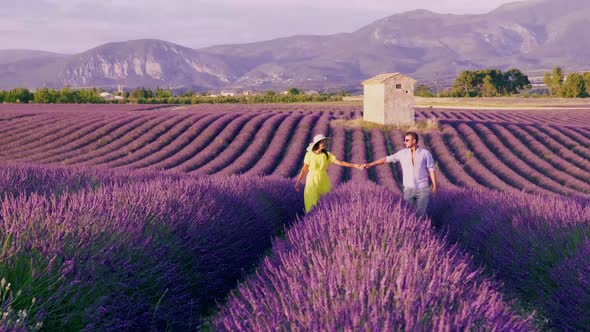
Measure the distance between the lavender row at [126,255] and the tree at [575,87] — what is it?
73.0 metres

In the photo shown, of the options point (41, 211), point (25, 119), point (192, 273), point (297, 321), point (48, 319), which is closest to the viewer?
point (297, 321)

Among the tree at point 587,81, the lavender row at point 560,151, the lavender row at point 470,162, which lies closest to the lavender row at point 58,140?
the lavender row at point 470,162

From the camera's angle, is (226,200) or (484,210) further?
(484,210)

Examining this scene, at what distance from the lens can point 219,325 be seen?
246 cm

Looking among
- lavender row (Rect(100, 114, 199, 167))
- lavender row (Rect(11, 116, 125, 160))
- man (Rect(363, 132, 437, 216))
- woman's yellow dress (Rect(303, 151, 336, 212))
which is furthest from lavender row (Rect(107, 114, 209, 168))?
man (Rect(363, 132, 437, 216))

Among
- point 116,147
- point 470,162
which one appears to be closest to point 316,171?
point 470,162

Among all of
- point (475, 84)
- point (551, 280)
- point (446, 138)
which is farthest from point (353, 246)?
point (475, 84)

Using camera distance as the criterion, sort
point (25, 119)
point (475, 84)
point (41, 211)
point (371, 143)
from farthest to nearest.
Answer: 1. point (475, 84)
2. point (25, 119)
3. point (371, 143)
4. point (41, 211)

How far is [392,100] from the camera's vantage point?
1109 inches

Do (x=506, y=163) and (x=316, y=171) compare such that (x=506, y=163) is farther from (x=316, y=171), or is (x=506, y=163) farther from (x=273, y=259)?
(x=273, y=259)

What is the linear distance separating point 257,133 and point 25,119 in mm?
10900

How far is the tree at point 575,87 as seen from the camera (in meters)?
70.3

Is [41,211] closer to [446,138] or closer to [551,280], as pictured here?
[551,280]

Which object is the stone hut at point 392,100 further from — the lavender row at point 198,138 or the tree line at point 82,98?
the tree line at point 82,98
